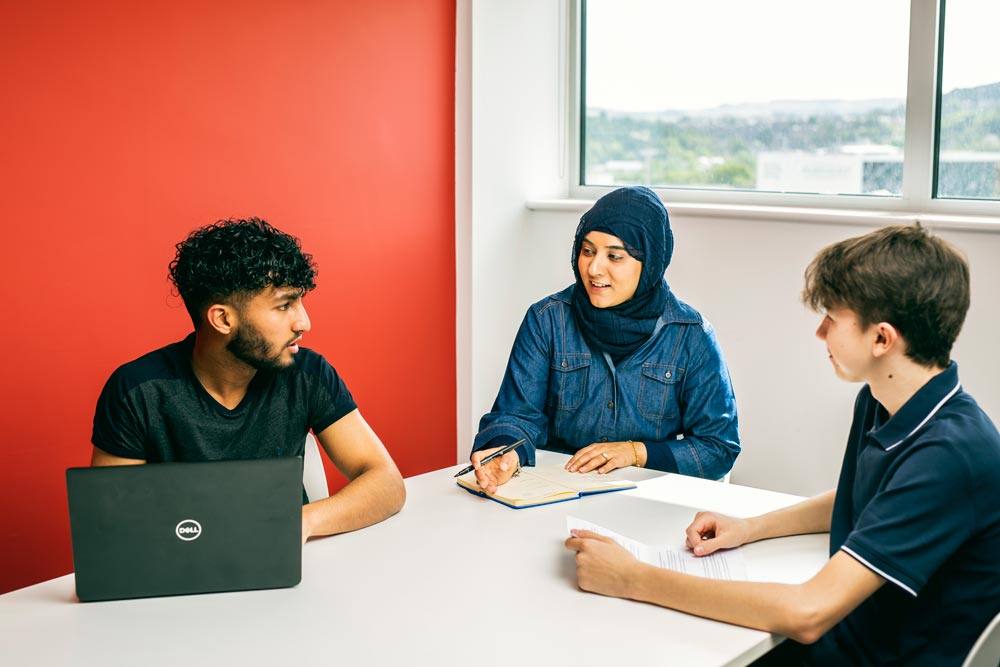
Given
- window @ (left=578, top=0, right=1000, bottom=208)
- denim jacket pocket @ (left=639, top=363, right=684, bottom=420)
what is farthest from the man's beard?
window @ (left=578, top=0, right=1000, bottom=208)

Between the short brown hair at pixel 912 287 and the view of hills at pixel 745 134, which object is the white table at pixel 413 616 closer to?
the short brown hair at pixel 912 287

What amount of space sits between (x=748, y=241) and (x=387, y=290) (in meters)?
1.32

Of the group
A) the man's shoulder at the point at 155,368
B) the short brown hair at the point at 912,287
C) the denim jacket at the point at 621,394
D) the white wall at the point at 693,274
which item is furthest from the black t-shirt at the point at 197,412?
the white wall at the point at 693,274

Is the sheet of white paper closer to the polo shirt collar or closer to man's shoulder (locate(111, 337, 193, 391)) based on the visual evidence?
the polo shirt collar

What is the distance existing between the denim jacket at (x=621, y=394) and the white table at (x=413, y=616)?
1.84 feet

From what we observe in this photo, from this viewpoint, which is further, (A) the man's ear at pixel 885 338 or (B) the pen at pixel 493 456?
(B) the pen at pixel 493 456

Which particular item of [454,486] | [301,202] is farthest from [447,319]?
[454,486]

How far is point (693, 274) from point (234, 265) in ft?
6.65

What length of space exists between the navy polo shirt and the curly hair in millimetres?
1155

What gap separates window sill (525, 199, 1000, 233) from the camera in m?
3.02

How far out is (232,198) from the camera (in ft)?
10.6

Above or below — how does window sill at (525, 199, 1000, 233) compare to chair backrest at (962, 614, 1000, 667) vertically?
above

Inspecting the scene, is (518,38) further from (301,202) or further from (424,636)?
(424,636)

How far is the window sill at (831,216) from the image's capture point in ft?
9.90
